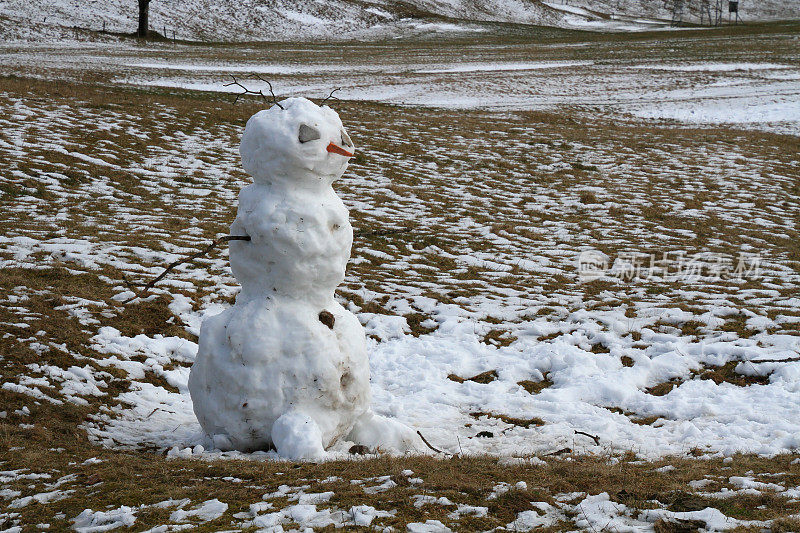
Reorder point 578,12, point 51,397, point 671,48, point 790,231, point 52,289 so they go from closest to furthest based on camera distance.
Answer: point 51,397 < point 52,289 < point 790,231 < point 671,48 < point 578,12

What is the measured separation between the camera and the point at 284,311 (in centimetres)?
512

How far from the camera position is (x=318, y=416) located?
5.11 metres

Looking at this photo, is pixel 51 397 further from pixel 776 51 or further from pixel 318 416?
pixel 776 51

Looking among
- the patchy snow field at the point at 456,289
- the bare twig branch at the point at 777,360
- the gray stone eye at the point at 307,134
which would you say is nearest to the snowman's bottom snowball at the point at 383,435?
the patchy snow field at the point at 456,289

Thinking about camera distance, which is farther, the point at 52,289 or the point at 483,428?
the point at 52,289

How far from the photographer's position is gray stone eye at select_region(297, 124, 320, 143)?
5.01 meters

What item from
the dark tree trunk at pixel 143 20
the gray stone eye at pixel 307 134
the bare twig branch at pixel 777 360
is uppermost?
the dark tree trunk at pixel 143 20

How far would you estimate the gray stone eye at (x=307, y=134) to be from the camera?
5.01 meters

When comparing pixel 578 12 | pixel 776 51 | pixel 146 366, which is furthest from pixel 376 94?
pixel 578 12

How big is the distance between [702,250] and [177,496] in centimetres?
996

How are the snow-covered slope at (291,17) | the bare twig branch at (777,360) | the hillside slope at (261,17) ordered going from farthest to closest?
1. the snow-covered slope at (291,17)
2. the hillside slope at (261,17)
3. the bare twig branch at (777,360)

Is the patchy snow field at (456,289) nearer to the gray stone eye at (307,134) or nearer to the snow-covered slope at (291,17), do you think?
the gray stone eye at (307,134)

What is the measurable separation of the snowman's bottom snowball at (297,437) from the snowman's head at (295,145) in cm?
160

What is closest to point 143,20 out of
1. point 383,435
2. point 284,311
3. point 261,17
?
point 261,17
